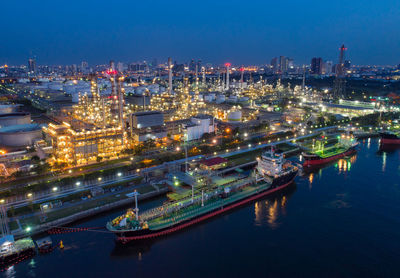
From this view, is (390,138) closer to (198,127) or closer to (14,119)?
(198,127)

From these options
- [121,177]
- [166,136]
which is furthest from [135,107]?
[121,177]

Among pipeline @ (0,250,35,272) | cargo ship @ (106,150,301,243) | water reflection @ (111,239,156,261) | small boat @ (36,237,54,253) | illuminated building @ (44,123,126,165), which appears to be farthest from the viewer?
illuminated building @ (44,123,126,165)

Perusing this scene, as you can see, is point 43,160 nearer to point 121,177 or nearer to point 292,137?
point 121,177

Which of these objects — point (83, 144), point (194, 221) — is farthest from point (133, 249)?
point (83, 144)

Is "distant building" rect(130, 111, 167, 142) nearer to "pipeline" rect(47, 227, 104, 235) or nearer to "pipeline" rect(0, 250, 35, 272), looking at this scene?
"pipeline" rect(47, 227, 104, 235)

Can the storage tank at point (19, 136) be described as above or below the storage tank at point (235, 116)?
below

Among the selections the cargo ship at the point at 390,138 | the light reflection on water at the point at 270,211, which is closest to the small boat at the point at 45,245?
the light reflection on water at the point at 270,211

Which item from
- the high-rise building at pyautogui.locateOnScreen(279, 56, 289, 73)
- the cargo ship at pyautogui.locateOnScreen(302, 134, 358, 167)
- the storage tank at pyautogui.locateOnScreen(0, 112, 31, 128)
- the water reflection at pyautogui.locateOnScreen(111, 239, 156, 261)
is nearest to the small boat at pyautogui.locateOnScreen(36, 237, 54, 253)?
the water reflection at pyautogui.locateOnScreen(111, 239, 156, 261)

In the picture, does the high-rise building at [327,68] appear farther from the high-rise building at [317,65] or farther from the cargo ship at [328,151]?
the cargo ship at [328,151]

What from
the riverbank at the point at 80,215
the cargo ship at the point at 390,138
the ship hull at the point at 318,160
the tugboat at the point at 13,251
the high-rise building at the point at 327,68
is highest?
the high-rise building at the point at 327,68
